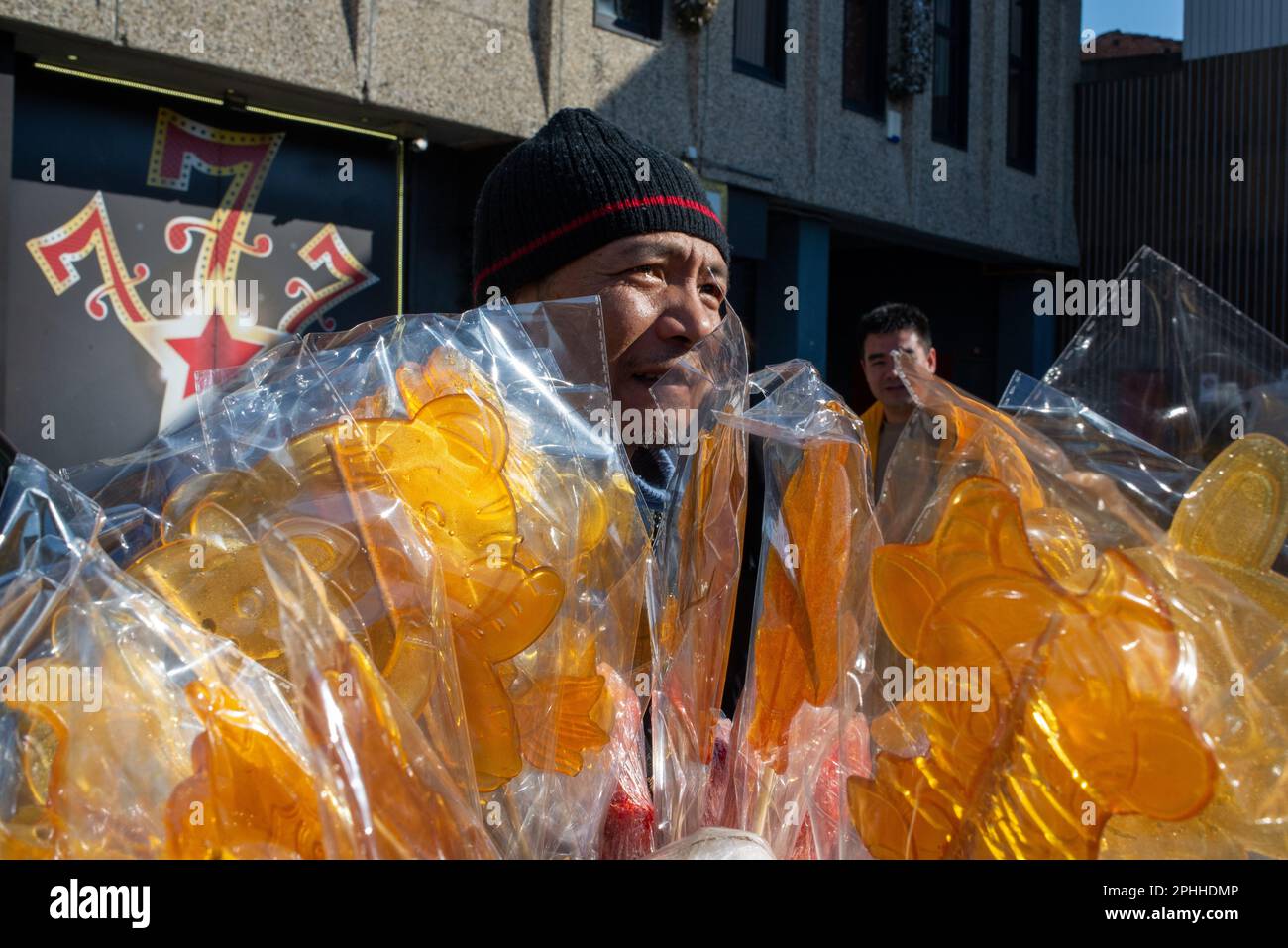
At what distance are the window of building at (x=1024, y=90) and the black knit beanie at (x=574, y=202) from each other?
12.3 meters

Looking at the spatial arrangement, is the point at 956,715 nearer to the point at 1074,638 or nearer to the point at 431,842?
the point at 1074,638

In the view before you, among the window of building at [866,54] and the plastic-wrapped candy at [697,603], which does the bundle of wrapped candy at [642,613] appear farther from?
the window of building at [866,54]

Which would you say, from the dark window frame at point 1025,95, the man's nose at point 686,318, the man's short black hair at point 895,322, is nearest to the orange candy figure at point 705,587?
the man's nose at point 686,318

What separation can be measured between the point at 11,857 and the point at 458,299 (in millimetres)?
7317

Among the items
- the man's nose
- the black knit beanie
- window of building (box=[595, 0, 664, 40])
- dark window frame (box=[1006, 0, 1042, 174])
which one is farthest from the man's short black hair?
dark window frame (box=[1006, 0, 1042, 174])

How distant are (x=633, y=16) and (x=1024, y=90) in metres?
6.55

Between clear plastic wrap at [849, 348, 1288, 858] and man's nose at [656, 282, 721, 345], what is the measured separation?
0.66m

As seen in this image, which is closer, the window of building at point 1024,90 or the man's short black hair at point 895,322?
the man's short black hair at point 895,322

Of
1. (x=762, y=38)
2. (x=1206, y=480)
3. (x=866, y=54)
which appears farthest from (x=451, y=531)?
(x=866, y=54)

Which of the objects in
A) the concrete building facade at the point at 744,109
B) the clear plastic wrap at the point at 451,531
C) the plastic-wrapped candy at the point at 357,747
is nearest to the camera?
the plastic-wrapped candy at the point at 357,747

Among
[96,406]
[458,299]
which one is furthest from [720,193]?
[96,406]

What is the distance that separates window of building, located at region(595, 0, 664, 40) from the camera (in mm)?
8312

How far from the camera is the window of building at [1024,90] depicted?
43.9ft
